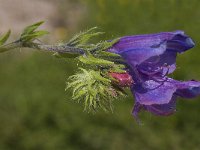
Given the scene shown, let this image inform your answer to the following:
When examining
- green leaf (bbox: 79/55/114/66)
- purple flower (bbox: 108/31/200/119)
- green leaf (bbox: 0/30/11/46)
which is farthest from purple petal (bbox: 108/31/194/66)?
green leaf (bbox: 0/30/11/46)

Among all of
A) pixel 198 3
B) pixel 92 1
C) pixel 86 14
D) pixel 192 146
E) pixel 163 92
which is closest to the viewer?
pixel 163 92

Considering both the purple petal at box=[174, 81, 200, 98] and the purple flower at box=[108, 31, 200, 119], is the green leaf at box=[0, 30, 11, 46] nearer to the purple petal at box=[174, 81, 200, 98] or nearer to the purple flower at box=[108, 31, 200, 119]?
the purple flower at box=[108, 31, 200, 119]

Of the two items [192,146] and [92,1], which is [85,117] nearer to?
[192,146]

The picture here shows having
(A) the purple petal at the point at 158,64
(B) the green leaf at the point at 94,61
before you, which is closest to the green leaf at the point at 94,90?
(B) the green leaf at the point at 94,61

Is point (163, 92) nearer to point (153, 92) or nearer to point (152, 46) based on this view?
point (153, 92)

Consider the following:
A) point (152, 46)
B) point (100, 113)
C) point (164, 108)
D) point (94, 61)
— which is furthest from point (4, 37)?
point (100, 113)

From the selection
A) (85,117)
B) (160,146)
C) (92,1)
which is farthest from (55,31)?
(160,146)
